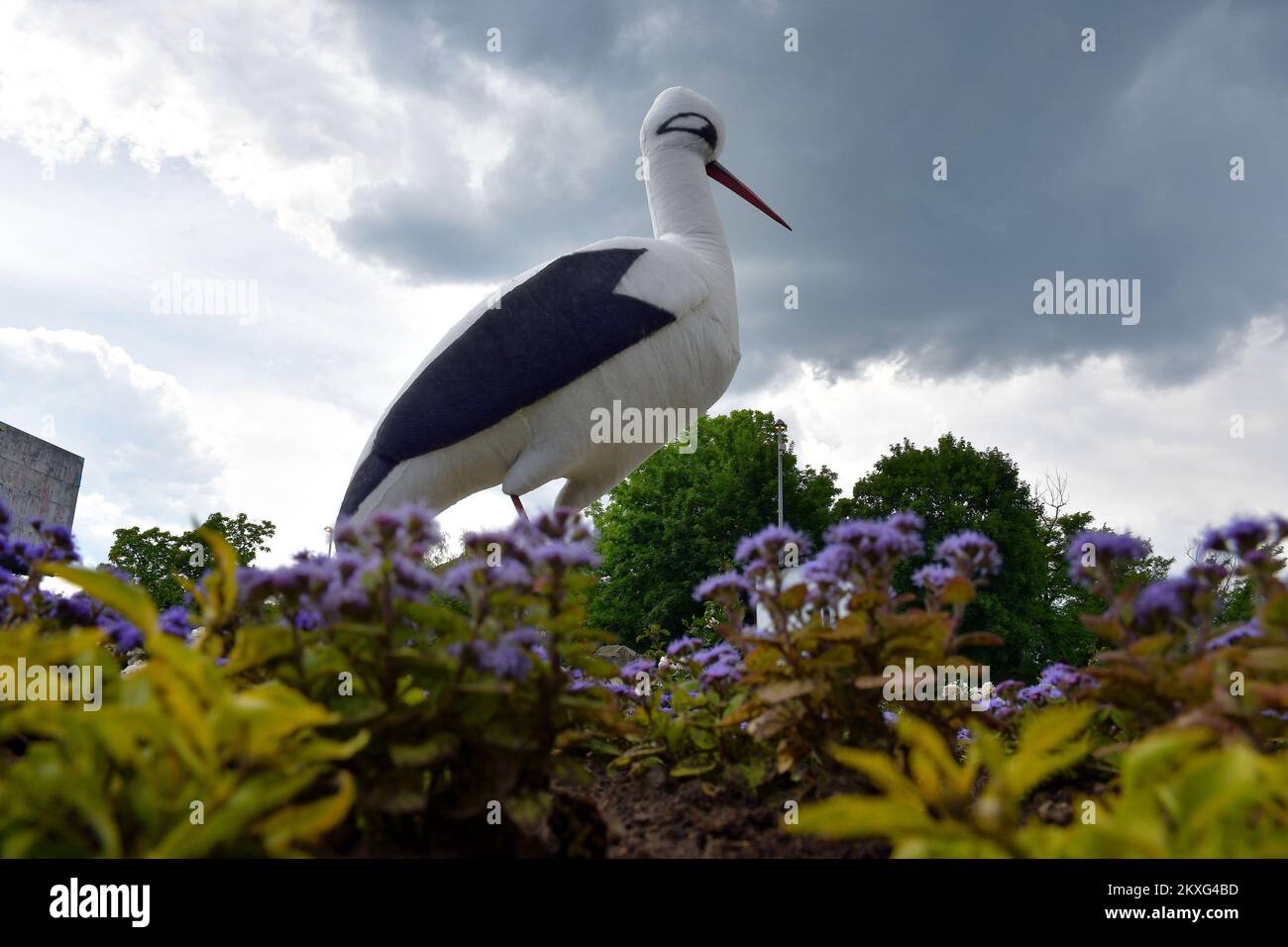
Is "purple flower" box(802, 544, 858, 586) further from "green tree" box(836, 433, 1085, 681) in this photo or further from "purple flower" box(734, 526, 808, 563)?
"green tree" box(836, 433, 1085, 681)

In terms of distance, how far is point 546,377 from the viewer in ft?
17.2

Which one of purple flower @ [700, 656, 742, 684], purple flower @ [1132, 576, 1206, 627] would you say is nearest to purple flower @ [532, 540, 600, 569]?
purple flower @ [700, 656, 742, 684]

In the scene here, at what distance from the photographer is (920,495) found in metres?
23.7

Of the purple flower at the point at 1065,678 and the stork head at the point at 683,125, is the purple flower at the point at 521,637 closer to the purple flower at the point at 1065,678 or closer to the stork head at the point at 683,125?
the purple flower at the point at 1065,678

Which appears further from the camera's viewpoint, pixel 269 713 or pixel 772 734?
pixel 772 734

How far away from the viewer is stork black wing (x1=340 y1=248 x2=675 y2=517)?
522 cm

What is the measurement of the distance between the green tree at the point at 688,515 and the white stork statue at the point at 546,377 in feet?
55.1

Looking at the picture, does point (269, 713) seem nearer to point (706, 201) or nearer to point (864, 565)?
point (864, 565)

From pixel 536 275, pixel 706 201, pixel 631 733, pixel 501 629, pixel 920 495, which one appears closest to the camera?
pixel 501 629

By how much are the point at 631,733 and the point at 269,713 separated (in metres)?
1.17

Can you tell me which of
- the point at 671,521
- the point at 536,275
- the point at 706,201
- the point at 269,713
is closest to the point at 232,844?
the point at 269,713

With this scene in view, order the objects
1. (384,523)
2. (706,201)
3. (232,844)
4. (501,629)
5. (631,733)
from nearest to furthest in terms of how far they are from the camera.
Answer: (232,844), (384,523), (501,629), (631,733), (706,201)

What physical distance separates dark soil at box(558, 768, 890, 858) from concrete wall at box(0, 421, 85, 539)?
17632 mm
